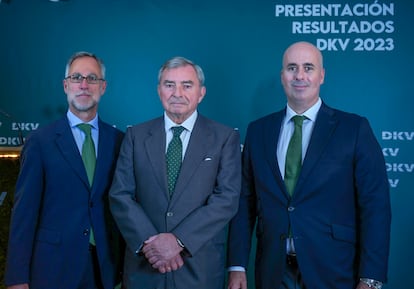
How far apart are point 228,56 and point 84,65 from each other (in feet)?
3.85

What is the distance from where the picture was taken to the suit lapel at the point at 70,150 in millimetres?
2326

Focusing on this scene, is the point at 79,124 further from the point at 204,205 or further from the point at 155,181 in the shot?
the point at 204,205

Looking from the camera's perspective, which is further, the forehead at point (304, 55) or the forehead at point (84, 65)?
the forehead at point (84, 65)

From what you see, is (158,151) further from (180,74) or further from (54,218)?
(54,218)

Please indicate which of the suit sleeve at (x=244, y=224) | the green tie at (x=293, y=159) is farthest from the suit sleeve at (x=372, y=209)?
the suit sleeve at (x=244, y=224)

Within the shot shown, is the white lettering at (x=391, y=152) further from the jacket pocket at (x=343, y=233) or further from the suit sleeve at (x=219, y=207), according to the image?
the suit sleeve at (x=219, y=207)

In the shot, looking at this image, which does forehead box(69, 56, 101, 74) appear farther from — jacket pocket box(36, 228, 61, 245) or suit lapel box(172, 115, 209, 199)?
jacket pocket box(36, 228, 61, 245)

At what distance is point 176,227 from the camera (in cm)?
218

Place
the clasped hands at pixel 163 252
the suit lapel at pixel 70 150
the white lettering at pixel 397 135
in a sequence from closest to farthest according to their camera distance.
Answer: the clasped hands at pixel 163 252
the suit lapel at pixel 70 150
the white lettering at pixel 397 135

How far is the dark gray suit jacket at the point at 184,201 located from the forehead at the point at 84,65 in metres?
0.47

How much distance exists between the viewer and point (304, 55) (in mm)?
2379

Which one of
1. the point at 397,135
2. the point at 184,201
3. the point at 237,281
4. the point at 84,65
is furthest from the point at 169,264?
the point at 397,135

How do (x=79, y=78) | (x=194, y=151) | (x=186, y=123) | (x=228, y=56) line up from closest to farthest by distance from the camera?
1. (x=194, y=151)
2. (x=186, y=123)
3. (x=79, y=78)
4. (x=228, y=56)

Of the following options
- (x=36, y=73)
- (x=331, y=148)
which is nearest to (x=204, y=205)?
(x=331, y=148)
